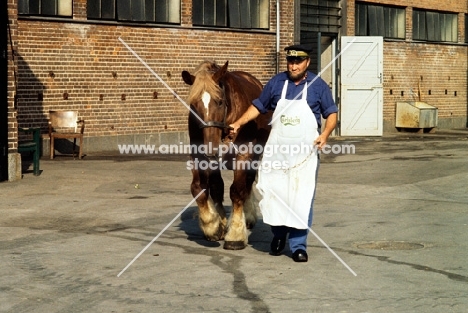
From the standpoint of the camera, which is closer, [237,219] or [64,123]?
[237,219]

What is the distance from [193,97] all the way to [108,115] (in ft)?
49.3

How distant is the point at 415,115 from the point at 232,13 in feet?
32.5

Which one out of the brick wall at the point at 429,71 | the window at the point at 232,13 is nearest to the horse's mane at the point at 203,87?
the window at the point at 232,13

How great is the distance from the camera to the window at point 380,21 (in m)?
33.2

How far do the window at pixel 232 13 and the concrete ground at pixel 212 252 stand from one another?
10055 millimetres

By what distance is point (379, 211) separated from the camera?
12328 millimetres

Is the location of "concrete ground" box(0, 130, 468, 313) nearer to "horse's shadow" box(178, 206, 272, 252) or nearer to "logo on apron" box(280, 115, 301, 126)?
"horse's shadow" box(178, 206, 272, 252)

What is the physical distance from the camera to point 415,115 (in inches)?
1342

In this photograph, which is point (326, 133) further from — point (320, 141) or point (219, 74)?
point (219, 74)

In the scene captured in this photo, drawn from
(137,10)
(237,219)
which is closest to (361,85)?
(137,10)

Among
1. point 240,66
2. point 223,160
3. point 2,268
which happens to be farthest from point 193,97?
point 240,66

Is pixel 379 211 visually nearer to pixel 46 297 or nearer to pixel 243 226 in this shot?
pixel 243 226

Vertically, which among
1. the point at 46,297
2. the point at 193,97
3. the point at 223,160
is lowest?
the point at 46,297

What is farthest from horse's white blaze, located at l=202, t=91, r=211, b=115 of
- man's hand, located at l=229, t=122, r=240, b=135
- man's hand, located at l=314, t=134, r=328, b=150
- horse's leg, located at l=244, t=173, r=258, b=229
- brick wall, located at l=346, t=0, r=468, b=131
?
brick wall, located at l=346, t=0, r=468, b=131
